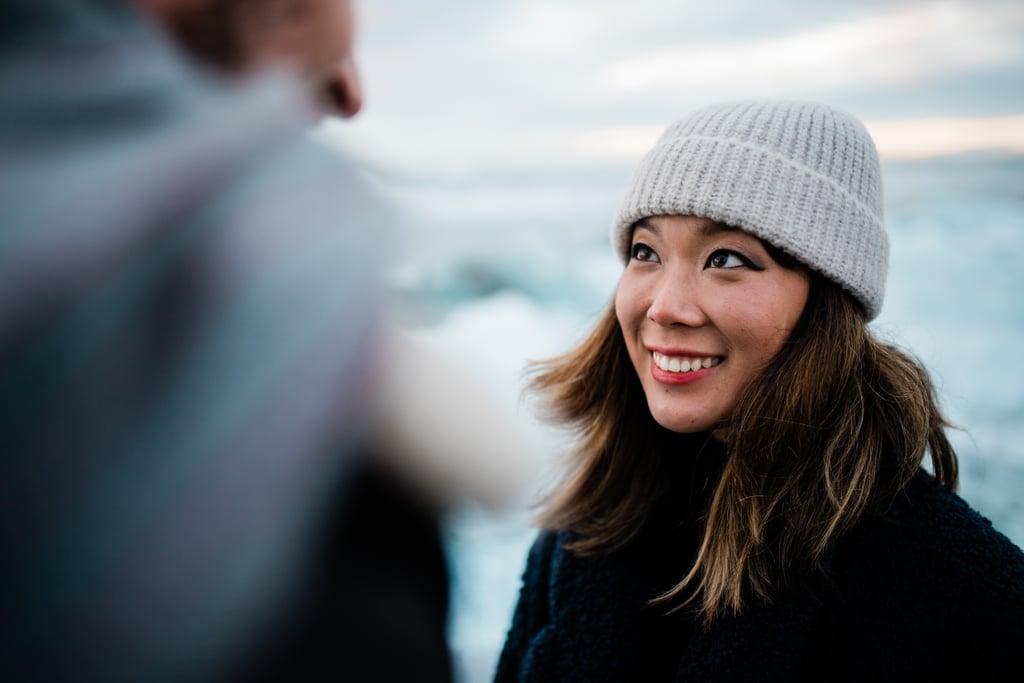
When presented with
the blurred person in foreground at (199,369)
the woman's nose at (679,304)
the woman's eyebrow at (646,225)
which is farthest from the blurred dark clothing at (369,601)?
the woman's eyebrow at (646,225)

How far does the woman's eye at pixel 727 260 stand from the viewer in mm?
1435

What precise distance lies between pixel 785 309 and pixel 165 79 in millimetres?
1265

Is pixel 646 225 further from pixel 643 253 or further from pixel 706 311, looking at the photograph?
pixel 706 311

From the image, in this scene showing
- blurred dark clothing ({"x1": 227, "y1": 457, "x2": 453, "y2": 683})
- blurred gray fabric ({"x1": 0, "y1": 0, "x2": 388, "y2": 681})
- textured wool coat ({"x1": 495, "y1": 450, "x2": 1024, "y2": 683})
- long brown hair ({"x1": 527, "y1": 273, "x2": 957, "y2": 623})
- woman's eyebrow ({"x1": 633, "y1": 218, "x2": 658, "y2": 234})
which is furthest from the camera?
woman's eyebrow ({"x1": 633, "y1": 218, "x2": 658, "y2": 234})

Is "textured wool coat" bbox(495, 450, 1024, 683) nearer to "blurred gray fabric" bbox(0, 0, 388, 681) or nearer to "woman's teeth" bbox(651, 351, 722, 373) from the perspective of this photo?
"woman's teeth" bbox(651, 351, 722, 373)

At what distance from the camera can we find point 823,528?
138 cm

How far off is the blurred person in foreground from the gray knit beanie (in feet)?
3.50

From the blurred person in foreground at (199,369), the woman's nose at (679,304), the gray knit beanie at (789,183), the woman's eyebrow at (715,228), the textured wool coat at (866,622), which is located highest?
the gray knit beanie at (789,183)

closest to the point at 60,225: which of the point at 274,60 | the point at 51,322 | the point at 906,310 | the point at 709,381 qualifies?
the point at 51,322

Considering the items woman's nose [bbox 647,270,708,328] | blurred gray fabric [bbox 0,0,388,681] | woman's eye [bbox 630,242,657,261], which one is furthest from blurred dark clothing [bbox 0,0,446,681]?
woman's eye [bbox 630,242,657,261]

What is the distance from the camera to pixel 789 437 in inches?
56.5

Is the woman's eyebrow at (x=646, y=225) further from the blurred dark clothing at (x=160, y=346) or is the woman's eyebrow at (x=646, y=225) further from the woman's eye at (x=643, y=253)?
the blurred dark clothing at (x=160, y=346)

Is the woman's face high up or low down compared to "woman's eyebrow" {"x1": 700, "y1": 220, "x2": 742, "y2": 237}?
down

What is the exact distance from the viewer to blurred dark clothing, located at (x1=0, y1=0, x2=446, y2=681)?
36 centimetres
